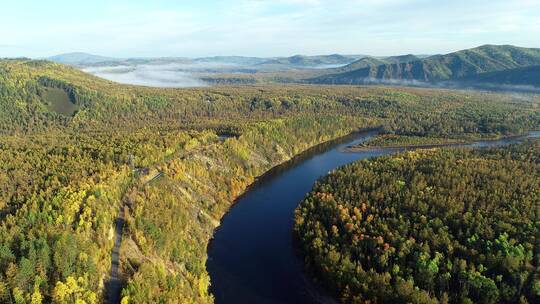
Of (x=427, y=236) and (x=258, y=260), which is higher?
(x=427, y=236)

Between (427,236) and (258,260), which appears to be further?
(258,260)

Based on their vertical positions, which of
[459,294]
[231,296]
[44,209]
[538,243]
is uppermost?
[44,209]

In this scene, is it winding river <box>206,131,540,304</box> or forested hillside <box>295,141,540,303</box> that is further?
winding river <box>206,131,540,304</box>

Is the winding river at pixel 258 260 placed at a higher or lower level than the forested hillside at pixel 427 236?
lower

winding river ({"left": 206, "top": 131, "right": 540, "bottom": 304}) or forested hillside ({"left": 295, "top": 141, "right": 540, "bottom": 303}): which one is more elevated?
forested hillside ({"left": 295, "top": 141, "right": 540, "bottom": 303})

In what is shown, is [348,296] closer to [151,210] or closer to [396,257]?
[396,257]

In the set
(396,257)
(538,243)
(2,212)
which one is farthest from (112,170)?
(538,243)

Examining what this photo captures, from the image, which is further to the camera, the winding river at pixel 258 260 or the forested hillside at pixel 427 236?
the winding river at pixel 258 260

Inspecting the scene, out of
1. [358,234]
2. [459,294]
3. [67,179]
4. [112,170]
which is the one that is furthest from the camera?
[112,170]
